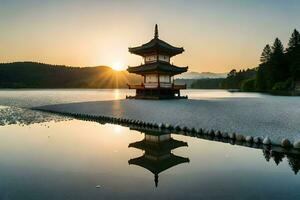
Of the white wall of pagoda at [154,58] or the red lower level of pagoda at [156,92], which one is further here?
the white wall of pagoda at [154,58]

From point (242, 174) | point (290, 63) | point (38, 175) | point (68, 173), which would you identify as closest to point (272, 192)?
point (242, 174)

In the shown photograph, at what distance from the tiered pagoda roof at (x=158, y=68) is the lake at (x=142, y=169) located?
3090cm

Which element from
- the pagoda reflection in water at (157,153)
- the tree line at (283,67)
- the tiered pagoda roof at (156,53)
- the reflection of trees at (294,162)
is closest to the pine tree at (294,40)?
the tree line at (283,67)

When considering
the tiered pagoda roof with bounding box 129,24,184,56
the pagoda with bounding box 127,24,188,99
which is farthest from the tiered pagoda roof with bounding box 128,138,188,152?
the tiered pagoda roof with bounding box 129,24,184,56

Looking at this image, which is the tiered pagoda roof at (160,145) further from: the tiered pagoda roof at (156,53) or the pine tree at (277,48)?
the pine tree at (277,48)

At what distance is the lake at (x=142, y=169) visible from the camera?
860 centimetres

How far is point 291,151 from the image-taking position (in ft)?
45.5

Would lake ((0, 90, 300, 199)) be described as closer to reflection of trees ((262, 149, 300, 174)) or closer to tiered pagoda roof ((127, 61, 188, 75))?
reflection of trees ((262, 149, 300, 174))

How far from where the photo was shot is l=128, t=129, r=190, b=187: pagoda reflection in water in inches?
461

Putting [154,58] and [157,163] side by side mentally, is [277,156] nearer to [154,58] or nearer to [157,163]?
[157,163]

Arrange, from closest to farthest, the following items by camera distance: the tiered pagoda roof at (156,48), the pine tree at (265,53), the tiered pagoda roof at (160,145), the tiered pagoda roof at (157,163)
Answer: the tiered pagoda roof at (157,163)
the tiered pagoda roof at (160,145)
the tiered pagoda roof at (156,48)
the pine tree at (265,53)

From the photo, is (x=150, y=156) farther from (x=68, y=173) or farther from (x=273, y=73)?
(x=273, y=73)

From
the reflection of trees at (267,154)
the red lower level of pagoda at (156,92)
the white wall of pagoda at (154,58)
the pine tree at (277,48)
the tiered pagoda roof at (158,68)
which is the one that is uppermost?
the pine tree at (277,48)

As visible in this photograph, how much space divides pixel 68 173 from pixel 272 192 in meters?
7.35
